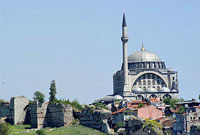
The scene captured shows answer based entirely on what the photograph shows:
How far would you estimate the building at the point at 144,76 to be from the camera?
139125mm

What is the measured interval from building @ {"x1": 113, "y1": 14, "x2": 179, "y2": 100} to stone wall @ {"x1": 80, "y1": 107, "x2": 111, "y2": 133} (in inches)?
2265

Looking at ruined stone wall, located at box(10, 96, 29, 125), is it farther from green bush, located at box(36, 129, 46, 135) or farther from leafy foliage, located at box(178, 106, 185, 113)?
leafy foliage, located at box(178, 106, 185, 113)

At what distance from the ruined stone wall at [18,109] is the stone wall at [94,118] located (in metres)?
7.18

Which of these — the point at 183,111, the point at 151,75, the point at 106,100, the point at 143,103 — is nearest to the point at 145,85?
the point at 151,75

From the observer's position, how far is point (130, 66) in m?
145

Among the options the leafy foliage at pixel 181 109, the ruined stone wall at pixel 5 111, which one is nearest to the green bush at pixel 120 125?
the leafy foliage at pixel 181 109

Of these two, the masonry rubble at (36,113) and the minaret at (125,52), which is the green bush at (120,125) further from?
the minaret at (125,52)

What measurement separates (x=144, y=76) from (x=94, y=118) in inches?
2574

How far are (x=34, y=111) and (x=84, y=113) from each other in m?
5.81

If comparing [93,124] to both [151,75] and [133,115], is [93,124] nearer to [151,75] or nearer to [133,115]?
[133,115]

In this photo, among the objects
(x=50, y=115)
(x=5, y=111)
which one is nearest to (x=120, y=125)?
(x=50, y=115)

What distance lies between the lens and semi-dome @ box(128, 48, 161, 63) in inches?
5709

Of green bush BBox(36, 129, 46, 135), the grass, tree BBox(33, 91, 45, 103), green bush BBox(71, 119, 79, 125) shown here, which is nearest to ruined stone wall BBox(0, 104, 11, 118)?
the grass

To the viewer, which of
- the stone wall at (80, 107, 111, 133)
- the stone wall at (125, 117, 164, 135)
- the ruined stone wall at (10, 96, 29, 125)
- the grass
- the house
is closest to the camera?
the stone wall at (125, 117, 164, 135)
